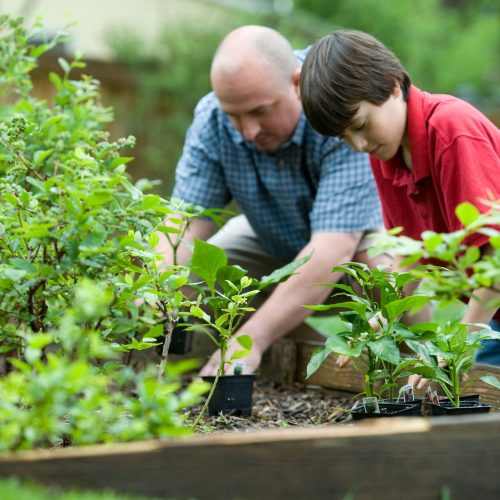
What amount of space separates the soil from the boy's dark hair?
0.97 metres

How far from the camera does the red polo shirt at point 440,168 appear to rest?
2.71m

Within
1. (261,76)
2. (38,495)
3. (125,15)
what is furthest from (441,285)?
(125,15)

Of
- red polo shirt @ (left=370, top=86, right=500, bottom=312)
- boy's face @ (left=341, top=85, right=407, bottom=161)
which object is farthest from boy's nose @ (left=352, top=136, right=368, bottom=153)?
red polo shirt @ (left=370, top=86, right=500, bottom=312)

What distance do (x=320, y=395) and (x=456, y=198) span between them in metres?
1.10

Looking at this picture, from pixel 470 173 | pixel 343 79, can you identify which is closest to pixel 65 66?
pixel 343 79

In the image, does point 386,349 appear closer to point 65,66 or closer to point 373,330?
point 373,330

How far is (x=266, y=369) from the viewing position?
Answer: 395 cm

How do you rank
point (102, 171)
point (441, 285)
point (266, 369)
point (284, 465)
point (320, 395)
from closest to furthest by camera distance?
1. point (284, 465)
2. point (441, 285)
3. point (102, 171)
4. point (320, 395)
5. point (266, 369)

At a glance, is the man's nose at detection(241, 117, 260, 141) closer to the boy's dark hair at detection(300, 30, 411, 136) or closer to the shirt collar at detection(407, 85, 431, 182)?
the boy's dark hair at detection(300, 30, 411, 136)

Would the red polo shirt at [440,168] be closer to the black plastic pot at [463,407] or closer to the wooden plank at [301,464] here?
the black plastic pot at [463,407]

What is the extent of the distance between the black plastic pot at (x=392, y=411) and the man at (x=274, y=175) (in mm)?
916

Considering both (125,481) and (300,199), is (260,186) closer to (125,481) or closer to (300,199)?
(300,199)

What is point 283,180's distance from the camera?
408cm

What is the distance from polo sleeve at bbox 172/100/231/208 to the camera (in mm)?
4102
